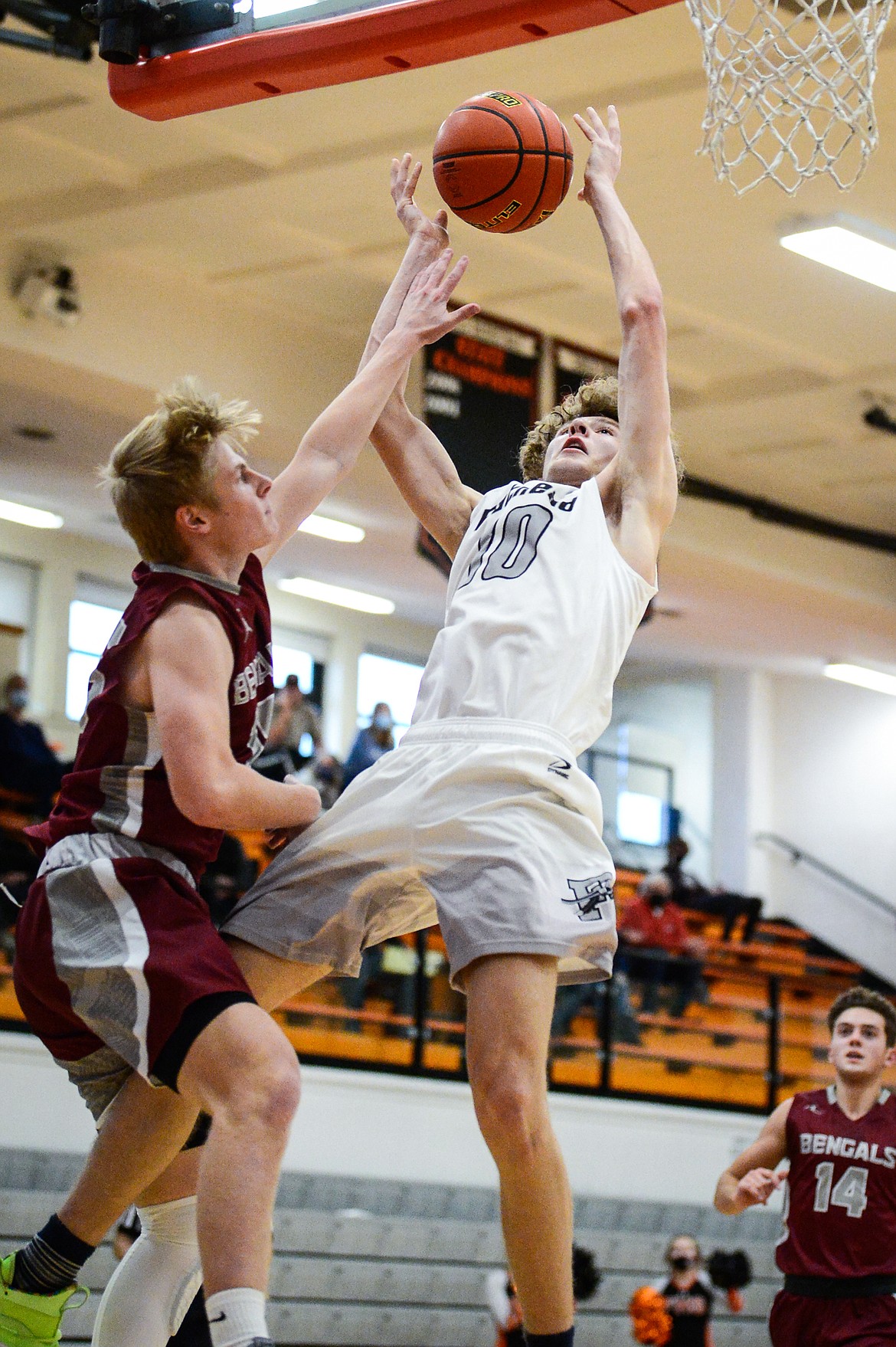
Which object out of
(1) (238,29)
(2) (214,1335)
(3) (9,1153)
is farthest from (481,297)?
(2) (214,1335)

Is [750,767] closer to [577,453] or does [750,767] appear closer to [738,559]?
[738,559]

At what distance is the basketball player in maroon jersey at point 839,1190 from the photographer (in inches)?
223

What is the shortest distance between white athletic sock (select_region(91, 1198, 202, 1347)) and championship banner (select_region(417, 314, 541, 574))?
575 cm

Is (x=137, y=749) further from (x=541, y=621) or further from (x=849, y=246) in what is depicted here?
(x=849, y=246)

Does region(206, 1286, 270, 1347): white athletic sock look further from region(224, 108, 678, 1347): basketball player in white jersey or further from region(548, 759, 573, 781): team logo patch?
region(548, 759, 573, 781): team logo patch

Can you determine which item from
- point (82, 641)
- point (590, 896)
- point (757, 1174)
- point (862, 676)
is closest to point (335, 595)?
point (82, 641)

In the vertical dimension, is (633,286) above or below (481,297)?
below

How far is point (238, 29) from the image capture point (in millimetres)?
4090


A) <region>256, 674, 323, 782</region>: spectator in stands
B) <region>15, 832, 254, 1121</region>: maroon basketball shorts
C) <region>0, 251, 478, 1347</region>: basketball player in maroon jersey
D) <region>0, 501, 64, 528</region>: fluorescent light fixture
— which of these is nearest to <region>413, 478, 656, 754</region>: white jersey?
<region>0, 251, 478, 1347</region>: basketball player in maroon jersey

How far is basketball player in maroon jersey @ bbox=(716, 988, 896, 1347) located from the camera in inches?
223

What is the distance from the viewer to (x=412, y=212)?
4008mm

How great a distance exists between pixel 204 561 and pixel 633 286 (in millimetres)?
1114

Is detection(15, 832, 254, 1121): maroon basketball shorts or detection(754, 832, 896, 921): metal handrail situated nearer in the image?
detection(15, 832, 254, 1121): maroon basketball shorts

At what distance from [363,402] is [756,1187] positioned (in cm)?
310
